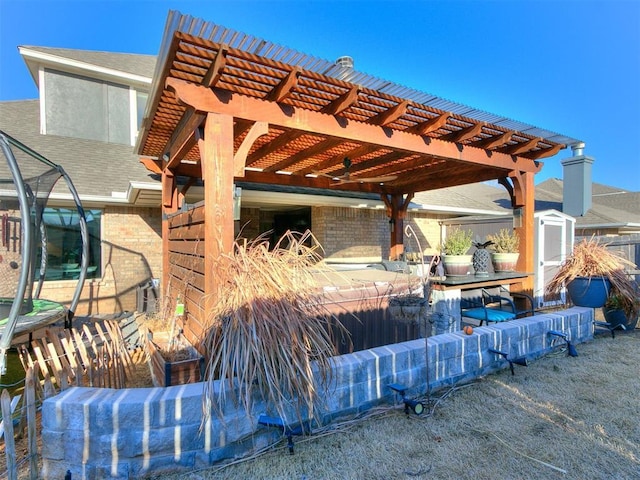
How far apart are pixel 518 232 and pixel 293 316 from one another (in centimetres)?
507

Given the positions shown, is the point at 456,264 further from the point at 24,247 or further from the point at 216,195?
the point at 24,247

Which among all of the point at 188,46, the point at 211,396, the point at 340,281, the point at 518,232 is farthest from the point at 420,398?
the point at 518,232

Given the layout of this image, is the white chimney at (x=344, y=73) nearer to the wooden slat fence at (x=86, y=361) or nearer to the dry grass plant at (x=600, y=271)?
the wooden slat fence at (x=86, y=361)

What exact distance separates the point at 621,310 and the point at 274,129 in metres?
6.08

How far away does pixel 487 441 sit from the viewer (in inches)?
102

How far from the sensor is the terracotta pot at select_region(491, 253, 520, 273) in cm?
571

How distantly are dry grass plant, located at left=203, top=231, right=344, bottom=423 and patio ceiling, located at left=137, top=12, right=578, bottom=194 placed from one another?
114cm

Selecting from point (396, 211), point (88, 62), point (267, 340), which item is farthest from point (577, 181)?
point (88, 62)

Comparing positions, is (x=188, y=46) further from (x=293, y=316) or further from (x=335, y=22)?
(x=335, y=22)

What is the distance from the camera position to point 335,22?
10.2m

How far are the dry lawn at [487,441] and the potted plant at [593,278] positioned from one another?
2.34 m

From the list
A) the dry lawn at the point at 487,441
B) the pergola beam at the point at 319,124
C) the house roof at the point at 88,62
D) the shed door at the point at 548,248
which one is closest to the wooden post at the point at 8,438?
the dry lawn at the point at 487,441

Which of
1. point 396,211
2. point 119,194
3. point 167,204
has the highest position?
Result: point 119,194

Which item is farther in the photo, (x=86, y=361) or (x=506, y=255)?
(x=506, y=255)
